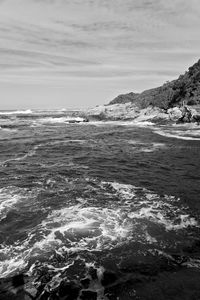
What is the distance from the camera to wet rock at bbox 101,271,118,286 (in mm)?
10234

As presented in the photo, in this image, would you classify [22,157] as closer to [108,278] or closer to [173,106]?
[108,278]

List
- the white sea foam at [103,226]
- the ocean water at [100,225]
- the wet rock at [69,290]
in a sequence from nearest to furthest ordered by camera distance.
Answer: the wet rock at [69,290]
the ocean water at [100,225]
the white sea foam at [103,226]

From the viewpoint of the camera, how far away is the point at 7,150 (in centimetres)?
3703

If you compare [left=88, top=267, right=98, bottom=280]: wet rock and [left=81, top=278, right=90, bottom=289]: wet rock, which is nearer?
[left=81, top=278, right=90, bottom=289]: wet rock

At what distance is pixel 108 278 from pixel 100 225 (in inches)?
171

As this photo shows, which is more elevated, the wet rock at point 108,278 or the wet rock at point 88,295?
the wet rock at point 108,278

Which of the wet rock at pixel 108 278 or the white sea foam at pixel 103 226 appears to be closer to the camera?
the wet rock at pixel 108 278

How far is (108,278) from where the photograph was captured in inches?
411

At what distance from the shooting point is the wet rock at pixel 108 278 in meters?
10.2

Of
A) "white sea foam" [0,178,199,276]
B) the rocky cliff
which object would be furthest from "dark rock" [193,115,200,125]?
"white sea foam" [0,178,199,276]

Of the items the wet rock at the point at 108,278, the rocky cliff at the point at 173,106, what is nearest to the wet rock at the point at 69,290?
the wet rock at the point at 108,278

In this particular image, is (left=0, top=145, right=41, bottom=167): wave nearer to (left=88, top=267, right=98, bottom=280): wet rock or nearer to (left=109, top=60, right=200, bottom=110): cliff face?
(left=88, top=267, right=98, bottom=280): wet rock

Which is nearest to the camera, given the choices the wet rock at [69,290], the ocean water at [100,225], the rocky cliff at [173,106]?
the wet rock at [69,290]

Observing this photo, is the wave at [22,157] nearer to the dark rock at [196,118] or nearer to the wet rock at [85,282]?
the wet rock at [85,282]
